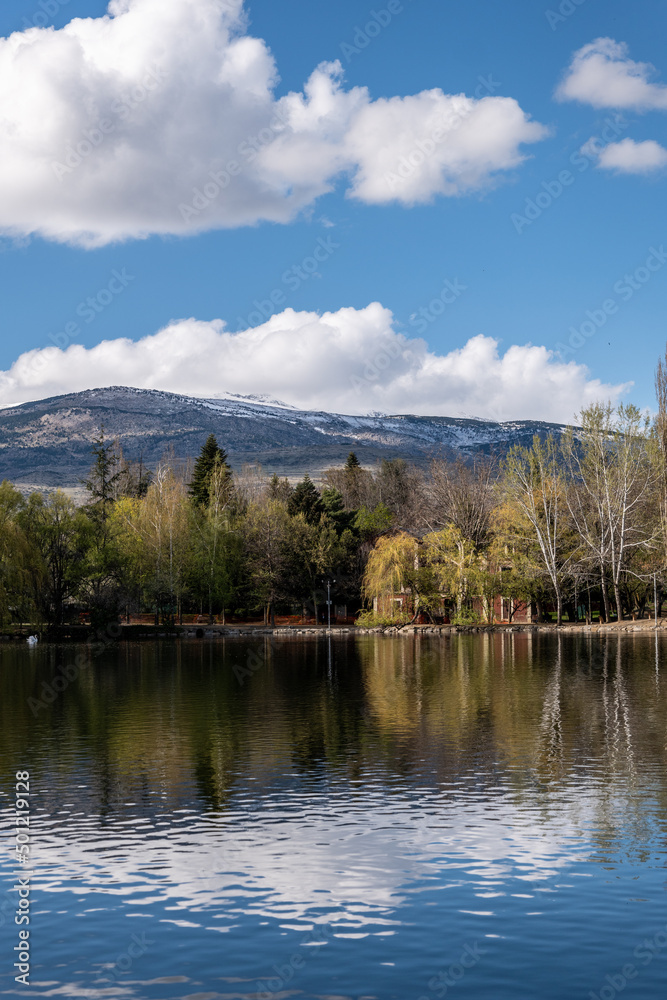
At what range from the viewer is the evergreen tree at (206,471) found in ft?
378

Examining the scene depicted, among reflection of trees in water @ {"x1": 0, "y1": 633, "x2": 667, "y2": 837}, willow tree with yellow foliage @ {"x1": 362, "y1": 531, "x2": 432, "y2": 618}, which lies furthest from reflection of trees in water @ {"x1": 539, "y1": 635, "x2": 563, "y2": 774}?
willow tree with yellow foliage @ {"x1": 362, "y1": 531, "x2": 432, "y2": 618}

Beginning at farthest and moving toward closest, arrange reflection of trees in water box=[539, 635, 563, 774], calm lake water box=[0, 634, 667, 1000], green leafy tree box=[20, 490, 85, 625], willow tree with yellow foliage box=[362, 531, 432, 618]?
willow tree with yellow foliage box=[362, 531, 432, 618] → green leafy tree box=[20, 490, 85, 625] → reflection of trees in water box=[539, 635, 563, 774] → calm lake water box=[0, 634, 667, 1000]

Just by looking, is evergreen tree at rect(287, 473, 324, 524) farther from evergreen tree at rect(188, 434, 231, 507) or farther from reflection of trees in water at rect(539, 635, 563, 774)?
reflection of trees in water at rect(539, 635, 563, 774)

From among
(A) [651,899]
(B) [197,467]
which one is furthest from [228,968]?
(B) [197,467]

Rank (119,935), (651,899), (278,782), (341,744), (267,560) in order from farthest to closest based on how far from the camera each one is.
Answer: (267,560) → (341,744) → (278,782) → (651,899) → (119,935)

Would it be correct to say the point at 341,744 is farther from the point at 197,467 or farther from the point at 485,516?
the point at 197,467

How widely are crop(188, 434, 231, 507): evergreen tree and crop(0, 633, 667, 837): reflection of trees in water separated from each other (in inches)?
2476

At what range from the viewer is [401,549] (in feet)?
301

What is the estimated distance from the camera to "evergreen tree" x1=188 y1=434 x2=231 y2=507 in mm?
115188

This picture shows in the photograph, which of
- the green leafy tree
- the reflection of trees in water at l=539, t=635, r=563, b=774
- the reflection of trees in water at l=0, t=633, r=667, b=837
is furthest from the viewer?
the green leafy tree

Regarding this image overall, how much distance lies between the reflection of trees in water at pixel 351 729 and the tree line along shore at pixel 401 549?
3177 centimetres

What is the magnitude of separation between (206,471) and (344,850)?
106 meters

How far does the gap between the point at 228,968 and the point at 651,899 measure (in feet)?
18.2

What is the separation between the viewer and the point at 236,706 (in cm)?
3359
